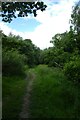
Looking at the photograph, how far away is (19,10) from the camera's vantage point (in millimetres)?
Result: 14797

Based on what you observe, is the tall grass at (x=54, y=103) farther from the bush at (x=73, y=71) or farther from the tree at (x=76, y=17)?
the tree at (x=76, y=17)

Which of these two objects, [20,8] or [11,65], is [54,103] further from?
[11,65]

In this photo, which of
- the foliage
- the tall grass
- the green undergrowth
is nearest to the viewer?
the green undergrowth

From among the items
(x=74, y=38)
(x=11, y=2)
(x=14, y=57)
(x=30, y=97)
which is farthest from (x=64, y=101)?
(x=14, y=57)

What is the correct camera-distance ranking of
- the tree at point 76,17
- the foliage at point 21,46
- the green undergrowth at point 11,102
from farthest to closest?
1. the tree at point 76,17
2. the foliage at point 21,46
3. the green undergrowth at point 11,102

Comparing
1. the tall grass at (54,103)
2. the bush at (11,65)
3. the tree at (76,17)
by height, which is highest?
the tree at (76,17)

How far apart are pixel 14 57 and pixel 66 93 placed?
662 inches

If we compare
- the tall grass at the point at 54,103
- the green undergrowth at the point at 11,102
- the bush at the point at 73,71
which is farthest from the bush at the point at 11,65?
the green undergrowth at the point at 11,102

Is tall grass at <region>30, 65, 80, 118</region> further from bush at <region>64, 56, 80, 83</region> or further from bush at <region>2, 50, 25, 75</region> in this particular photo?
bush at <region>2, 50, 25, 75</region>

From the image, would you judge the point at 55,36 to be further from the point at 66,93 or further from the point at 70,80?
the point at 66,93

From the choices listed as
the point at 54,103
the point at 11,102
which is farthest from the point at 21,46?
the point at 11,102

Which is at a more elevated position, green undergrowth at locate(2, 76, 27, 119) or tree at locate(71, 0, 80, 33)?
tree at locate(71, 0, 80, 33)

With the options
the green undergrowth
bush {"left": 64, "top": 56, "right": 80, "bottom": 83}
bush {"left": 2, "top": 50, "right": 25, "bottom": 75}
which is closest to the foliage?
bush {"left": 2, "top": 50, "right": 25, "bottom": 75}

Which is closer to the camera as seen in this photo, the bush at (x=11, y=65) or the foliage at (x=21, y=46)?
the foliage at (x=21, y=46)
